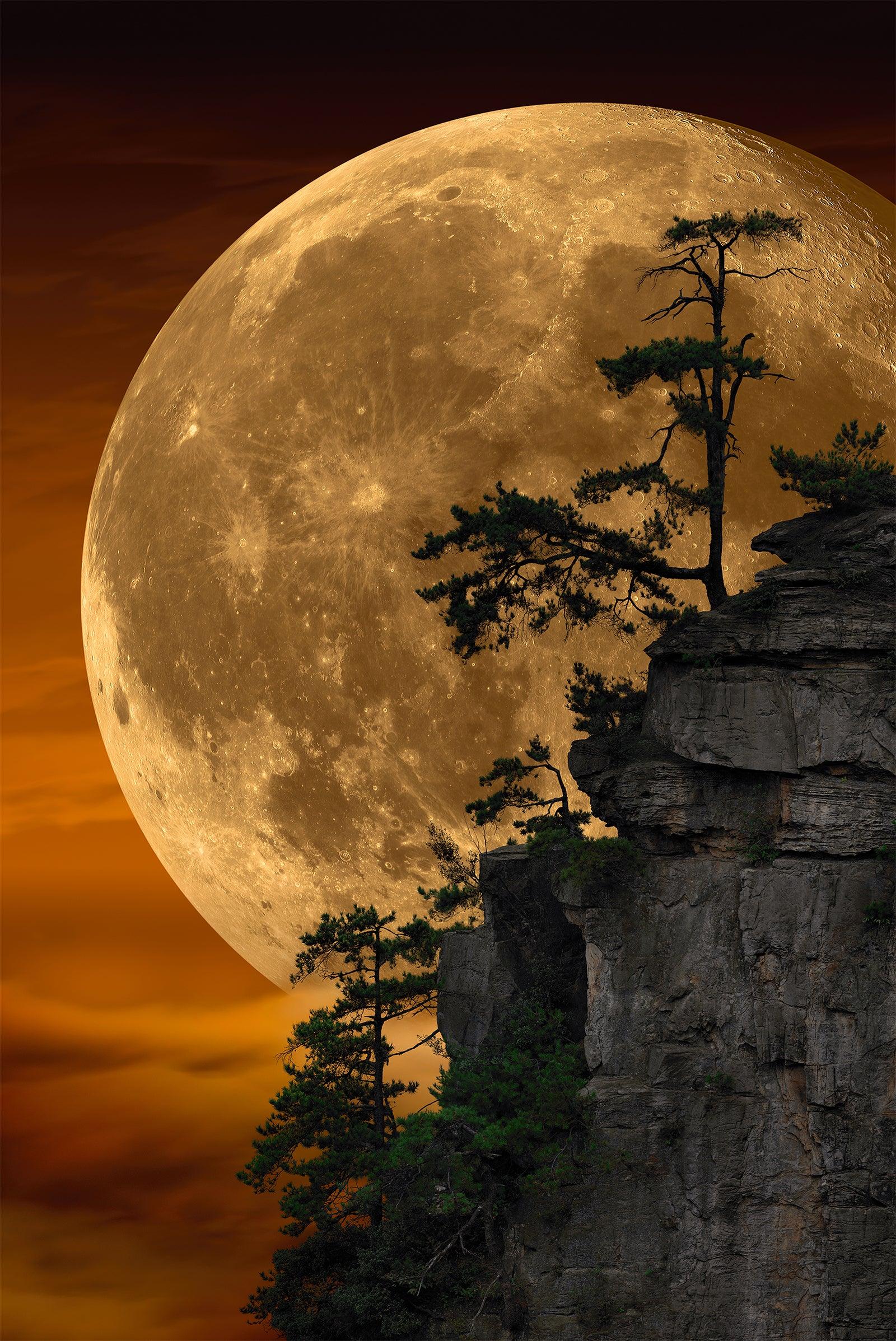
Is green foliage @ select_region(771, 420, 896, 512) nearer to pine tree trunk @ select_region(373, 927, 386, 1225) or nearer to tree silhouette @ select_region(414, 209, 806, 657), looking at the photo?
tree silhouette @ select_region(414, 209, 806, 657)

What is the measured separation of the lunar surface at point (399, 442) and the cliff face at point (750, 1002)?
839 centimetres

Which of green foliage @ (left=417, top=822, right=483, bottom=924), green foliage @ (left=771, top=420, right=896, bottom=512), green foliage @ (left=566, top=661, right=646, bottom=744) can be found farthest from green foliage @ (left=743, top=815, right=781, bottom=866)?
green foliage @ (left=417, top=822, right=483, bottom=924)

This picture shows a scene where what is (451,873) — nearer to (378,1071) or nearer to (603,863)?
(378,1071)

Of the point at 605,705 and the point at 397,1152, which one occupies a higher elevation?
the point at 605,705

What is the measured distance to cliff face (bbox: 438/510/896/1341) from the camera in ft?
105

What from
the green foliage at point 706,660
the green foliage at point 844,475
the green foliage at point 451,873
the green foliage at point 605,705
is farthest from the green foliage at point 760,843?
the green foliage at point 451,873

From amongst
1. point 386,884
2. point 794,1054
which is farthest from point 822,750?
point 386,884

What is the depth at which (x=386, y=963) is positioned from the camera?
39406 mm

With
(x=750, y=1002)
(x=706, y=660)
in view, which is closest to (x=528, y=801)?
(x=706, y=660)

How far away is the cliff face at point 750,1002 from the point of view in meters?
31.9

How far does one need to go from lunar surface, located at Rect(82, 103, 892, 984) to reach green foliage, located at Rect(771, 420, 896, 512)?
→ 5533 mm

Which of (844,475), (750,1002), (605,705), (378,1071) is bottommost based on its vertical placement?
(750,1002)

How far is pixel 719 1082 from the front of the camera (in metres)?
32.5

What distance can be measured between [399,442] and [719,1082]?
64.6 ft
